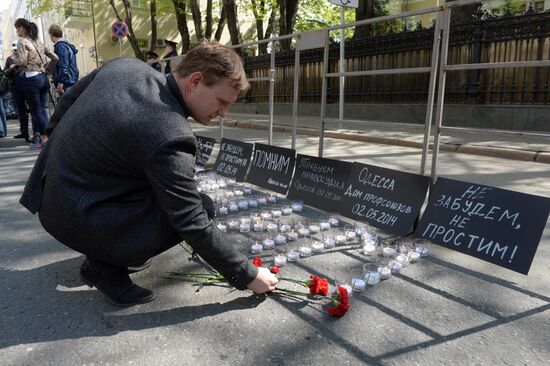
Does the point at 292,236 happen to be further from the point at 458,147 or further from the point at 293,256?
the point at 458,147

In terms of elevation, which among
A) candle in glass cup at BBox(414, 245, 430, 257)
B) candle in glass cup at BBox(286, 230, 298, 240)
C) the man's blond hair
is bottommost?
candle in glass cup at BBox(414, 245, 430, 257)

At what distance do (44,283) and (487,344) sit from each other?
2275 mm

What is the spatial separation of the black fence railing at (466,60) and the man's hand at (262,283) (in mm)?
8113

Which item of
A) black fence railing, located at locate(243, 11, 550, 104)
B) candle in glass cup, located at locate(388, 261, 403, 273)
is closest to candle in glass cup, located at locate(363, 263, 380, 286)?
candle in glass cup, located at locate(388, 261, 403, 273)

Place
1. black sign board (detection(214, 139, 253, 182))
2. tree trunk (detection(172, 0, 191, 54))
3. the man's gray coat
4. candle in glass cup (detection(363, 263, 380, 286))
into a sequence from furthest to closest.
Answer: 1. tree trunk (detection(172, 0, 191, 54))
2. black sign board (detection(214, 139, 253, 182))
3. candle in glass cup (detection(363, 263, 380, 286))
4. the man's gray coat

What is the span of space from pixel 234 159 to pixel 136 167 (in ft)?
10.0

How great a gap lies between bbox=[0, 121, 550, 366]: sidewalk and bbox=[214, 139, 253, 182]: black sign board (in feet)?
6.28

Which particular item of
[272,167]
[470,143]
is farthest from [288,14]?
[272,167]

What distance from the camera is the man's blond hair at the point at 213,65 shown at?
74.5 inches

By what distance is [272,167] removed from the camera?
4379 millimetres

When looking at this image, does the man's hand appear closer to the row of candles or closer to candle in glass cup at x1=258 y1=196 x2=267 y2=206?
the row of candles

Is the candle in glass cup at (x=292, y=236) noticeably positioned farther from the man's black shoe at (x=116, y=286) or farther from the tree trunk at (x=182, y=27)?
the tree trunk at (x=182, y=27)

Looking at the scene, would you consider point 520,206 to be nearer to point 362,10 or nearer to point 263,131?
point 263,131

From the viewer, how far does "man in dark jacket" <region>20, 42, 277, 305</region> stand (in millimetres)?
1795
